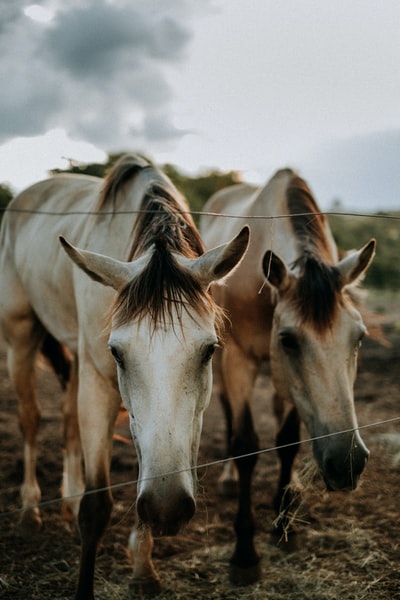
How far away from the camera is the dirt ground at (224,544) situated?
9.87ft

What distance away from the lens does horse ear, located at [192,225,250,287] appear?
229 cm

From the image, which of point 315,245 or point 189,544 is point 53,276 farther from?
point 189,544

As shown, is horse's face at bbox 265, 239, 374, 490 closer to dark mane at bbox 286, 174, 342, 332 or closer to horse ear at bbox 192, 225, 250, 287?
dark mane at bbox 286, 174, 342, 332

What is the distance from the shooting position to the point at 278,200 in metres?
3.94

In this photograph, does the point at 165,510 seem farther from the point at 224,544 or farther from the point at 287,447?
the point at 287,447

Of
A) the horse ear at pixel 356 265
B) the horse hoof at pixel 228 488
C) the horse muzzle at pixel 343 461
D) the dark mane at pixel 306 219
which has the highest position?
the dark mane at pixel 306 219

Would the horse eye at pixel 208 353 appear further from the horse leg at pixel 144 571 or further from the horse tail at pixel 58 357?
the horse tail at pixel 58 357

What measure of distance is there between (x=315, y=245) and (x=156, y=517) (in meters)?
2.05

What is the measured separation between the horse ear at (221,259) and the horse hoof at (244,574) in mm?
1905

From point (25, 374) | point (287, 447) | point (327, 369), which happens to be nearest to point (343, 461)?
point (327, 369)

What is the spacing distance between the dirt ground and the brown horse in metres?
0.24

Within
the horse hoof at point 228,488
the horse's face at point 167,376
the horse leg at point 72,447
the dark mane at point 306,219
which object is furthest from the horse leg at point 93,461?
the horse hoof at point 228,488

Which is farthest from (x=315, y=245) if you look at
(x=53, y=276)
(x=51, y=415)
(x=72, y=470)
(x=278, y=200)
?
(x=51, y=415)

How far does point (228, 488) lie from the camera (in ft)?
15.2
